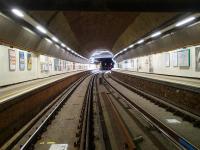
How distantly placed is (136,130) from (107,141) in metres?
1.56

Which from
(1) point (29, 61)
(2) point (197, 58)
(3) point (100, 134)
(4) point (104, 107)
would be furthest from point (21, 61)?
(2) point (197, 58)

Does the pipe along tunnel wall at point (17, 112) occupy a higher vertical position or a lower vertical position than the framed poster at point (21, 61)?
lower

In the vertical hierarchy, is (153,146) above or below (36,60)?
below

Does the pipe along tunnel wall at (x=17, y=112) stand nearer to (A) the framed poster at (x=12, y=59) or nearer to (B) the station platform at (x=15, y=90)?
(B) the station platform at (x=15, y=90)

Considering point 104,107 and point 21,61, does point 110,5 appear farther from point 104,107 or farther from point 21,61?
point 21,61

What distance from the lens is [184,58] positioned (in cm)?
1450

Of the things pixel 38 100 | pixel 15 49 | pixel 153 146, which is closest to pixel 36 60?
pixel 15 49

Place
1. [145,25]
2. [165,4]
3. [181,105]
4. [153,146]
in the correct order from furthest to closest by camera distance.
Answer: [145,25], [181,105], [153,146], [165,4]

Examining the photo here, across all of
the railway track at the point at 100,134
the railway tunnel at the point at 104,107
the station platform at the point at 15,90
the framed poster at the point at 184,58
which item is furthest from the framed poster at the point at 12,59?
the framed poster at the point at 184,58

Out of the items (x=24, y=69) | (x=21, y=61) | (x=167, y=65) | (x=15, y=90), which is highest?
(x=21, y=61)

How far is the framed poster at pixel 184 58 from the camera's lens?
1409 centimetres

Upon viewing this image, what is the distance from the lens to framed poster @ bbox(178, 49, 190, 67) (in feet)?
46.2

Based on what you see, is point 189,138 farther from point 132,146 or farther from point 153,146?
point 132,146

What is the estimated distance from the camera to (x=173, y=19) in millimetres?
11406
